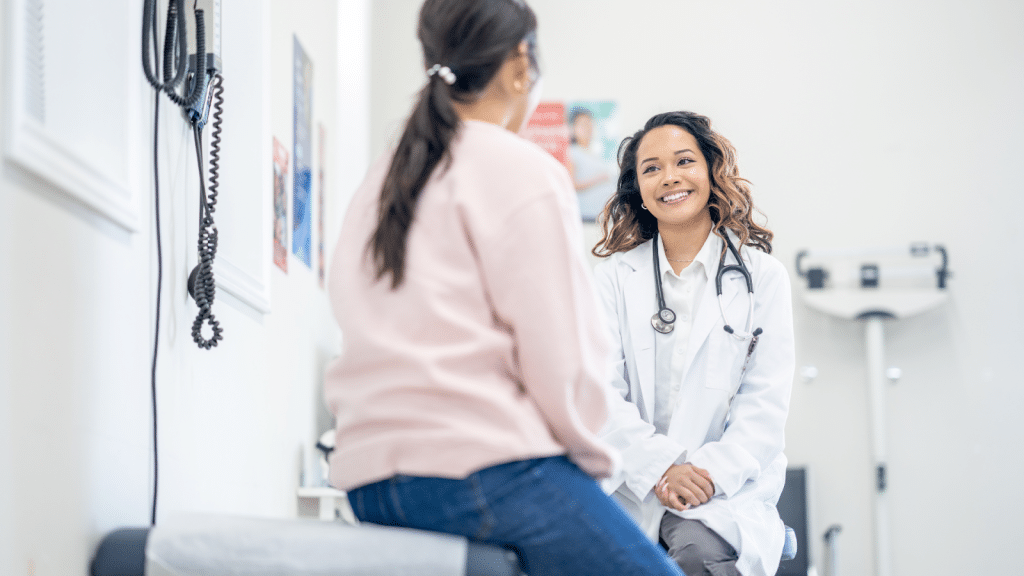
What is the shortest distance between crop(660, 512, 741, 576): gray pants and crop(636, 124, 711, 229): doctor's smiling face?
65 cm

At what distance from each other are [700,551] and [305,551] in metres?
0.83

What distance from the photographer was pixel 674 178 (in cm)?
194

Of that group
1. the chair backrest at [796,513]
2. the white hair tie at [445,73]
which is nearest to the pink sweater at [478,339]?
the white hair tie at [445,73]

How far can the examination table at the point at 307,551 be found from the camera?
0.98 m

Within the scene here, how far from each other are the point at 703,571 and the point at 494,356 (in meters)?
0.79

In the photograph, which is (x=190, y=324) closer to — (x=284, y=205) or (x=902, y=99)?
(x=284, y=205)

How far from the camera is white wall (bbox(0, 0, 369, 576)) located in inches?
43.1

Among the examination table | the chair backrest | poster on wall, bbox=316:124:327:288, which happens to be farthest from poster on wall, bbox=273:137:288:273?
the chair backrest

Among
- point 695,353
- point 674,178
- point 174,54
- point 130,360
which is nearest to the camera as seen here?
point 130,360

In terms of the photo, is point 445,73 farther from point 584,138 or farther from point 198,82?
point 584,138

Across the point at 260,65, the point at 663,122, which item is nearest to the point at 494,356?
the point at 663,122

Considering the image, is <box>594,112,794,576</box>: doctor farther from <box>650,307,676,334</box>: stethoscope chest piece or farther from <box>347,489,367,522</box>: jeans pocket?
<box>347,489,367,522</box>: jeans pocket

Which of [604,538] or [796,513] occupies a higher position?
[604,538]

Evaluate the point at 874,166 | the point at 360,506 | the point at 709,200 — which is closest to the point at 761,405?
the point at 709,200
